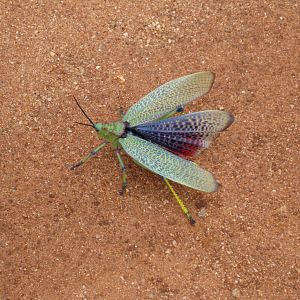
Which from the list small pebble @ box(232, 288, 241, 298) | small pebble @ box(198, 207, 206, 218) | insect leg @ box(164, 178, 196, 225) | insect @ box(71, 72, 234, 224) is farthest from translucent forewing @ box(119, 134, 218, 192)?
small pebble @ box(232, 288, 241, 298)

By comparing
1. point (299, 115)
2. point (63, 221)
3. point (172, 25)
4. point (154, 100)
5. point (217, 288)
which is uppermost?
point (172, 25)

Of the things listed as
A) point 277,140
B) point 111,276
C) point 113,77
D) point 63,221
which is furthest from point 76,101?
point 277,140

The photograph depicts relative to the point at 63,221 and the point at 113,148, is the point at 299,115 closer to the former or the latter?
the point at 113,148

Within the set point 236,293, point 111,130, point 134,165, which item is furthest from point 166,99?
point 236,293

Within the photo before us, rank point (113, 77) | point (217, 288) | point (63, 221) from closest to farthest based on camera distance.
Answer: point (217, 288), point (63, 221), point (113, 77)

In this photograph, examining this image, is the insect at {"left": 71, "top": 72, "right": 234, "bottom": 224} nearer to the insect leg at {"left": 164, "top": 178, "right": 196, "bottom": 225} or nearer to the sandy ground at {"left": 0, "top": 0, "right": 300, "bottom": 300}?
the insect leg at {"left": 164, "top": 178, "right": 196, "bottom": 225}

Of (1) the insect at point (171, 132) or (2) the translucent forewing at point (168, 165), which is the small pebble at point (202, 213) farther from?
(2) the translucent forewing at point (168, 165)

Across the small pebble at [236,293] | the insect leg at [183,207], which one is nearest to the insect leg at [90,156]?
the insect leg at [183,207]
